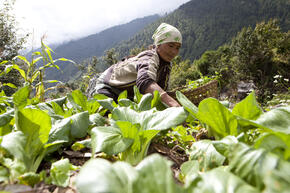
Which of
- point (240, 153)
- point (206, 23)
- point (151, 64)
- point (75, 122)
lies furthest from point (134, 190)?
point (206, 23)

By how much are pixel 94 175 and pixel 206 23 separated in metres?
106

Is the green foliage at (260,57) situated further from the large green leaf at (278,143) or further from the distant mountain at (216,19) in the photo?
the distant mountain at (216,19)

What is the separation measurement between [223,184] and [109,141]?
383mm

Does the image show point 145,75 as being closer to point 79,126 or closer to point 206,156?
point 79,126

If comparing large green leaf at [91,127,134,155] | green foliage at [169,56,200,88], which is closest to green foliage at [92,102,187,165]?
large green leaf at [91,127,134,155]

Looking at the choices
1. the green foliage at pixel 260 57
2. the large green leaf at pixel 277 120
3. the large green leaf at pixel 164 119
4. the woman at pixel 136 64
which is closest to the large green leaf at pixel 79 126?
the large green leaf at pixel 164 119

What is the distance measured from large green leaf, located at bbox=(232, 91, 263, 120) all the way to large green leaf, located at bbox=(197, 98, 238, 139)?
0.23 feet

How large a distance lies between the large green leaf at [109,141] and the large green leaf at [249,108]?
0.41 meters

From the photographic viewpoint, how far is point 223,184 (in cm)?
32

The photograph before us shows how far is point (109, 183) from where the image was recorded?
29 centimetres

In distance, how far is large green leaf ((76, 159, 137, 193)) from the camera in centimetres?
28

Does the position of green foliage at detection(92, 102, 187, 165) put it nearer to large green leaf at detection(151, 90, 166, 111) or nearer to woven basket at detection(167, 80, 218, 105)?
large green leaf at detection(151, 90, 166, 111)

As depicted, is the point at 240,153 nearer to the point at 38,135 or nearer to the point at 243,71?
the point at 38,135

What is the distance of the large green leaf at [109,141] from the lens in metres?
0.58
